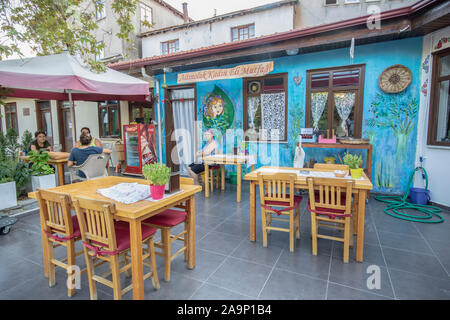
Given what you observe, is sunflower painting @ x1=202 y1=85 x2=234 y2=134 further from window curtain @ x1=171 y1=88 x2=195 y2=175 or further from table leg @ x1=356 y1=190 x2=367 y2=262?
table leg @ x1=356 y1=190 x2=367 y2=262

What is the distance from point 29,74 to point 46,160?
7.25 feet

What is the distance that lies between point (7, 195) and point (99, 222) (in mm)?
3304

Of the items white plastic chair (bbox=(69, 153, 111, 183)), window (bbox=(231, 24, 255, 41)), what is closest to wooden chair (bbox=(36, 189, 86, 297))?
white plastic chair (bbox=(69, 153, 111, 183))

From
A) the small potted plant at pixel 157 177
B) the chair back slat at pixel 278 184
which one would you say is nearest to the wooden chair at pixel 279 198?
the chair back slat at pixel 278 184

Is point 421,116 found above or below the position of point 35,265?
above

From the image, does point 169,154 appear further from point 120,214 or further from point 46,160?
point 46,160

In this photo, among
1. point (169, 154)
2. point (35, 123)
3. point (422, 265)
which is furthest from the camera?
point (35, 123)

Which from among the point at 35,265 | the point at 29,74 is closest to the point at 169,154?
the point at 35,265

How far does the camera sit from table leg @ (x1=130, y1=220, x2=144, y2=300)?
70.0 inches

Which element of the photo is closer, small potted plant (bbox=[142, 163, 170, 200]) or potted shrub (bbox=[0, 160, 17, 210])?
small potted plant (bbox=[142, 163, 170, 200])

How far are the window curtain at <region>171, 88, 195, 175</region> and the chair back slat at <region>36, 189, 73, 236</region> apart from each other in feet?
15.5

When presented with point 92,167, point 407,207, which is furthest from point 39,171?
point 407,207

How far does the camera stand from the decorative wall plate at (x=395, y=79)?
446 centimetres

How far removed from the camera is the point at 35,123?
1052 centimetres
